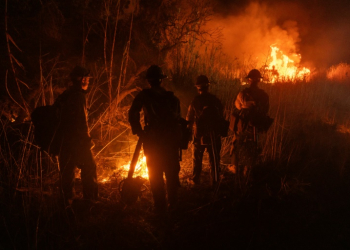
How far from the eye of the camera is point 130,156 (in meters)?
5.61

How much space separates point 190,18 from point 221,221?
23.1 ft

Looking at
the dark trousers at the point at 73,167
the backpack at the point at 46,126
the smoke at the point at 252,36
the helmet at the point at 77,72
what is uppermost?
the smoke at the point at 252,36

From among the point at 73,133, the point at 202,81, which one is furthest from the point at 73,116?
the point at 202,81

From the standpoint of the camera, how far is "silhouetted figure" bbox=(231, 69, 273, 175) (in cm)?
452

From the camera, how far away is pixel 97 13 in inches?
275

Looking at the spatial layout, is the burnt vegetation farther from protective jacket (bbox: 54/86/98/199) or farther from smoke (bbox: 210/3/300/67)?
smoke (bbox: 210/3/300/67)

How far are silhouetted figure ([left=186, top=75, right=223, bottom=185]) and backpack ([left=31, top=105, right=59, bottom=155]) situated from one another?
218 centimetres

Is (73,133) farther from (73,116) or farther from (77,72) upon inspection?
(77,72)

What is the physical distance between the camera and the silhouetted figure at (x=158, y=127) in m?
3.30

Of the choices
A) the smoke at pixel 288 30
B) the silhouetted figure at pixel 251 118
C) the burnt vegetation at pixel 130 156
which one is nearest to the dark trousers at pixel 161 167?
the burnt vegetation at pixel 130 156

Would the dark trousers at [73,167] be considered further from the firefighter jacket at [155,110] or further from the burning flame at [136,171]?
the burning flame at [136,171]

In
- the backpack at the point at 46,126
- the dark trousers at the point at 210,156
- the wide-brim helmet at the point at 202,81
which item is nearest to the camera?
the backpack at the point at 46,126

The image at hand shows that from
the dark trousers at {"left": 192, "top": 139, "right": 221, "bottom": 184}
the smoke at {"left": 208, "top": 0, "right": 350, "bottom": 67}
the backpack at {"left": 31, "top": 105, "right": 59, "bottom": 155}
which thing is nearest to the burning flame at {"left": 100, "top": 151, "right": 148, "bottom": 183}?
the dark trousers at {"left": 192, "top": 139, "right": 221, "bottom": 184}

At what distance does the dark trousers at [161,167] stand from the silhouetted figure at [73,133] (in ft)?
3.17
